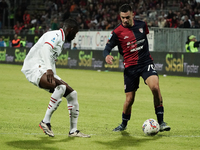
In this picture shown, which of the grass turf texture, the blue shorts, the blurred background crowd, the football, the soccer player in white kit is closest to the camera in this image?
the soccer player in white kit

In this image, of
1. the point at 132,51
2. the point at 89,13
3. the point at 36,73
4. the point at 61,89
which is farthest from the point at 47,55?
the point at 89,13

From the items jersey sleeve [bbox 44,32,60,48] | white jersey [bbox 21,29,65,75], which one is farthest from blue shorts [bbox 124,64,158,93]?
jersey sleeve [bbox 44,32,60,48]

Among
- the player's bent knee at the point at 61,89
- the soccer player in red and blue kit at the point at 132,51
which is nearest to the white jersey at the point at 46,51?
the player's bent knee at the point at 61,89

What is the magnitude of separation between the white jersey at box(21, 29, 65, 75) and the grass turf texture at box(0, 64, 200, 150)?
1314mm

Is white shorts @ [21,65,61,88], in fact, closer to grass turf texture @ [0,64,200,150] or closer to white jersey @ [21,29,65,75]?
white jersey @ [21,29,65,75]

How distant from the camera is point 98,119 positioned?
8945 mm

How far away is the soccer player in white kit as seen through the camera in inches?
253

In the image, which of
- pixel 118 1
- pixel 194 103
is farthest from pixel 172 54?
pixel 118 1

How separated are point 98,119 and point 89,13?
2477cm

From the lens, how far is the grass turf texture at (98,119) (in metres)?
6.54

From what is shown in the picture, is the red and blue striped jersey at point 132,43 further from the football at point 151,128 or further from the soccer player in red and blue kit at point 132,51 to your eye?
the football at point 151,128

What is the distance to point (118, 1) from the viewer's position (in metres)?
31.4

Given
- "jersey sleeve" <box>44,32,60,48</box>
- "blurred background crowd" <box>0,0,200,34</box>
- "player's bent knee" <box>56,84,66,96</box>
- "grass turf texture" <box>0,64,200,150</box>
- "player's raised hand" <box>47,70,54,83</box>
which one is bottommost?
"grass turf texture" <box>0,64,200,150</box>

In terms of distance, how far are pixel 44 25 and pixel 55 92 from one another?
2877 cm
